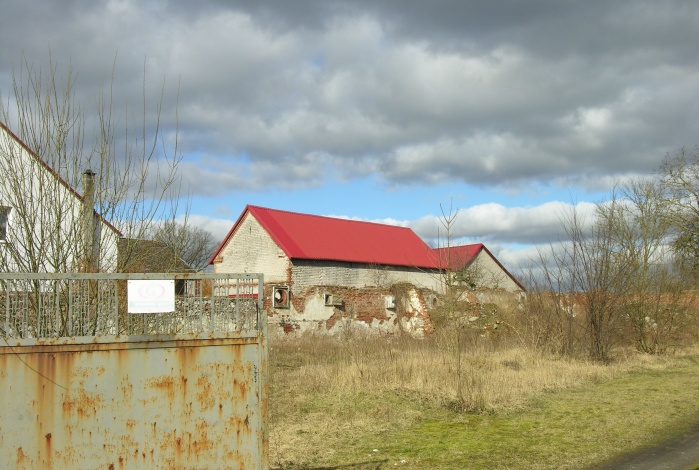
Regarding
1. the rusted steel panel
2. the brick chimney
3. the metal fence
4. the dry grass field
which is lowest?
the dry grass field

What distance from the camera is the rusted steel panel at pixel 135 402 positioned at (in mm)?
3625

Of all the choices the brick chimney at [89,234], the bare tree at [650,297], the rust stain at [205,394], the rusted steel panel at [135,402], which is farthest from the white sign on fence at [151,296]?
the bare tree at [650,297]

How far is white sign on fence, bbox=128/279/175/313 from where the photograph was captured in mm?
3781

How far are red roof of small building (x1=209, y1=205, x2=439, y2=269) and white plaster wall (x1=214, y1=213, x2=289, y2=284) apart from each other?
36cm

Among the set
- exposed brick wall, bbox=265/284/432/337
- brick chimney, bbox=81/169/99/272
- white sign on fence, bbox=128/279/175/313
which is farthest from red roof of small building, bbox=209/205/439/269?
white sign on fence, bbox=128/279/175/313

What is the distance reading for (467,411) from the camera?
31.1 ft

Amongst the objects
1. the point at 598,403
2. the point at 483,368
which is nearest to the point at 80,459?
the point at 598,403

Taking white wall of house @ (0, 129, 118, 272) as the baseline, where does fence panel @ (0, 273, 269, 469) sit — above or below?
below

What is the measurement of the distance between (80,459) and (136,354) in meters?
0.73

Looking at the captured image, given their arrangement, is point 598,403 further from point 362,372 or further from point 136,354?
point 136,354

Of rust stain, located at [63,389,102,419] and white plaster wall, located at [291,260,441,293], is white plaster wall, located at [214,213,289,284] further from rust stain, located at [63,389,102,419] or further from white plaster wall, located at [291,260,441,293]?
rust stain, located at [63,389,102,419]

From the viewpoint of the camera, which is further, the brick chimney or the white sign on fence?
the brick chimney

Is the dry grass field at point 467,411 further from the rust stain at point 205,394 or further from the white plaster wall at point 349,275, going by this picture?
the white plaster wall at point 349,275

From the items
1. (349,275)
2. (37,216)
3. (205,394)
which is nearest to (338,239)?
(349,275)
